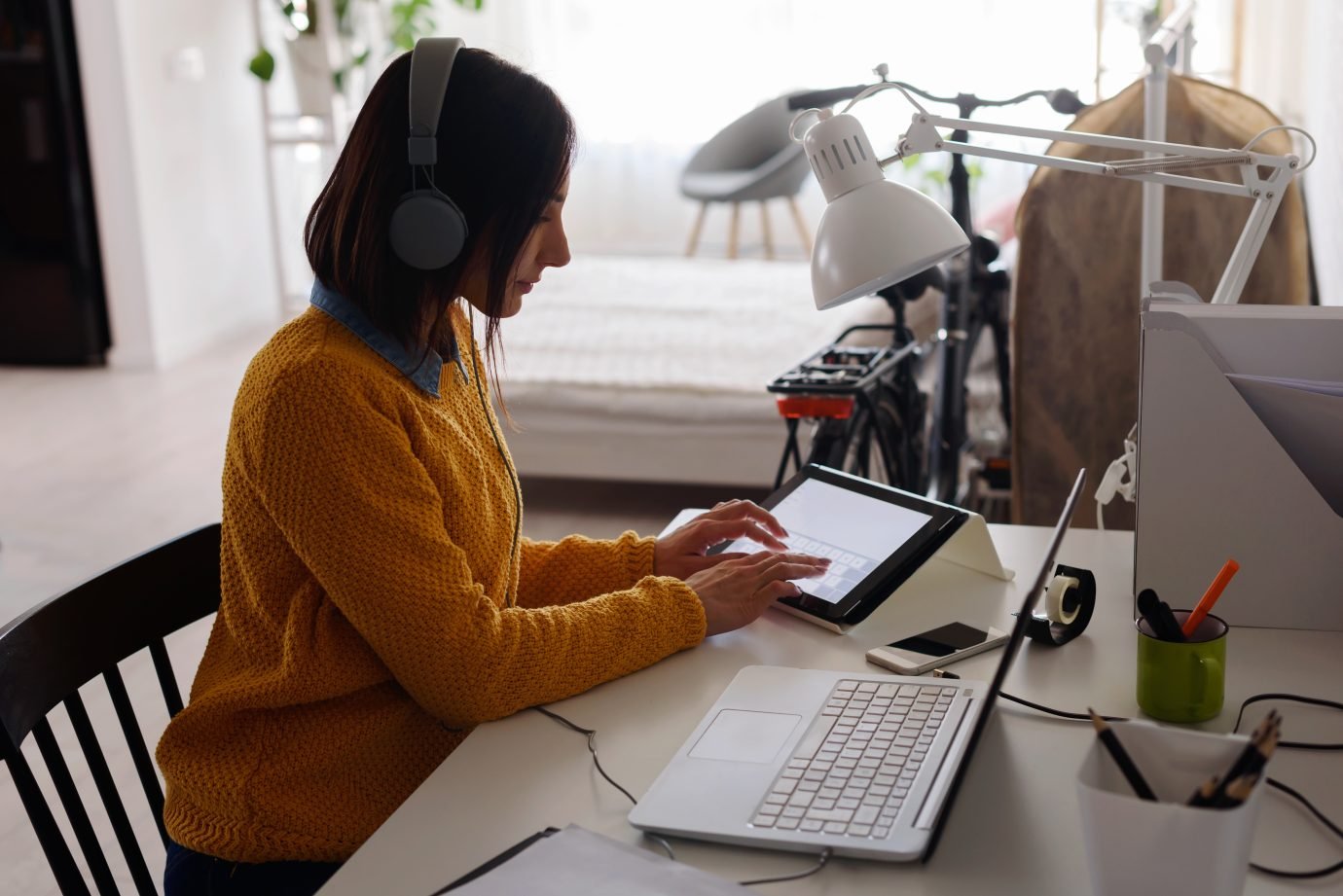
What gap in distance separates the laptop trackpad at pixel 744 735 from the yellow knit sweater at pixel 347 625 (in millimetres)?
127

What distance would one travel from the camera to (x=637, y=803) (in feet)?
2.99

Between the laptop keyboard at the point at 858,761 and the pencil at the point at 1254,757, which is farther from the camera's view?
the laptop keyboard at the point at 858,761

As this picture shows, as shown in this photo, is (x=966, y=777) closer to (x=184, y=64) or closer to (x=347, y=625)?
(x=347, y=625)

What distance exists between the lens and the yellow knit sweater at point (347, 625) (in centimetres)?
101

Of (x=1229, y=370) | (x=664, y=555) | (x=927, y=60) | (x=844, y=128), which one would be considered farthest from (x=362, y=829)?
(x=927, y=60)

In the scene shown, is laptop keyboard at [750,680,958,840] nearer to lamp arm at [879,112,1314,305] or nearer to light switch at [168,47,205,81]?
lamp arm at [879,112,1314,305]

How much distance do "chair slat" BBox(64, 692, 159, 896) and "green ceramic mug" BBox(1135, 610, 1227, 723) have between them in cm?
80

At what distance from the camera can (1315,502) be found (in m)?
1.12

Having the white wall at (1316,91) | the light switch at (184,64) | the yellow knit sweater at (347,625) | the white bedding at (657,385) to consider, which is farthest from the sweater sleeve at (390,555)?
the light switch at (184,64)

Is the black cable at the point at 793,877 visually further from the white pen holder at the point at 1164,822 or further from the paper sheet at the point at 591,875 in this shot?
the white pen holder at the point at 1164,822

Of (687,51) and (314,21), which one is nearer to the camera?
(314,21)

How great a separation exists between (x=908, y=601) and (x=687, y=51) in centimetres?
468

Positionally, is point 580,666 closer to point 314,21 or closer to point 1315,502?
point 1315,502

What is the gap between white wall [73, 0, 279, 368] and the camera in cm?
461
